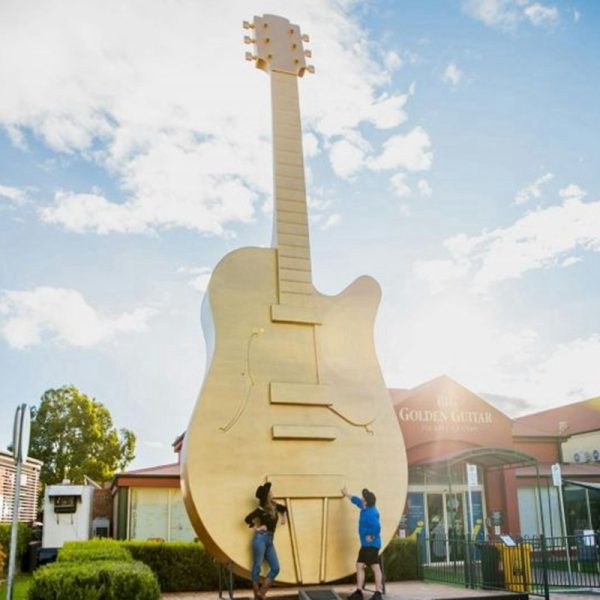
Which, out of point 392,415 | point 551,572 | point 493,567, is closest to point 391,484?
point 392,415

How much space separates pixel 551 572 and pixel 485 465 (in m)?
2.59

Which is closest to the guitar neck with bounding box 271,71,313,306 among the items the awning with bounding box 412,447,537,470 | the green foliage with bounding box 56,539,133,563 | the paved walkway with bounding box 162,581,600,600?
the green foliage with bounding box 56,539,133,563

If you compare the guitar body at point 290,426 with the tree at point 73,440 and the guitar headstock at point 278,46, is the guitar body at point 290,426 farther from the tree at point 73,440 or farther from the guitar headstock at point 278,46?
the tree at point 73,440

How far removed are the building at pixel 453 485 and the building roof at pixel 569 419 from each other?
2.78m

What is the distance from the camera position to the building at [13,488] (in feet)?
67.2

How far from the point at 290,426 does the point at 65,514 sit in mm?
12107

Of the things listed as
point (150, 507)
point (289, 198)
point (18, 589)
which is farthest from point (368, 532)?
point (150, 507)

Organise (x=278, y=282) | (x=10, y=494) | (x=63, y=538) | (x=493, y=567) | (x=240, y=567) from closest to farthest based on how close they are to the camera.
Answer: (x=240, y=567) → (x=278, y=282) → (x=493, y=567) → (x=63, y=538) → (x=10, y=494)

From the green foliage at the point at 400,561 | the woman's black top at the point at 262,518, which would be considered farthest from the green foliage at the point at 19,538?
the woman's black top at the point at 262,518

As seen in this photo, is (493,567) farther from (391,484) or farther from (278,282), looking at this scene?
(278,282)

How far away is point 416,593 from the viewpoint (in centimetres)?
1138

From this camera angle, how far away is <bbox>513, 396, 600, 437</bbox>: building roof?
2738 cm

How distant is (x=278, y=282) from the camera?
9.54 m

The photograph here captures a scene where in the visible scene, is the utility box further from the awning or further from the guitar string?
the guitar string
